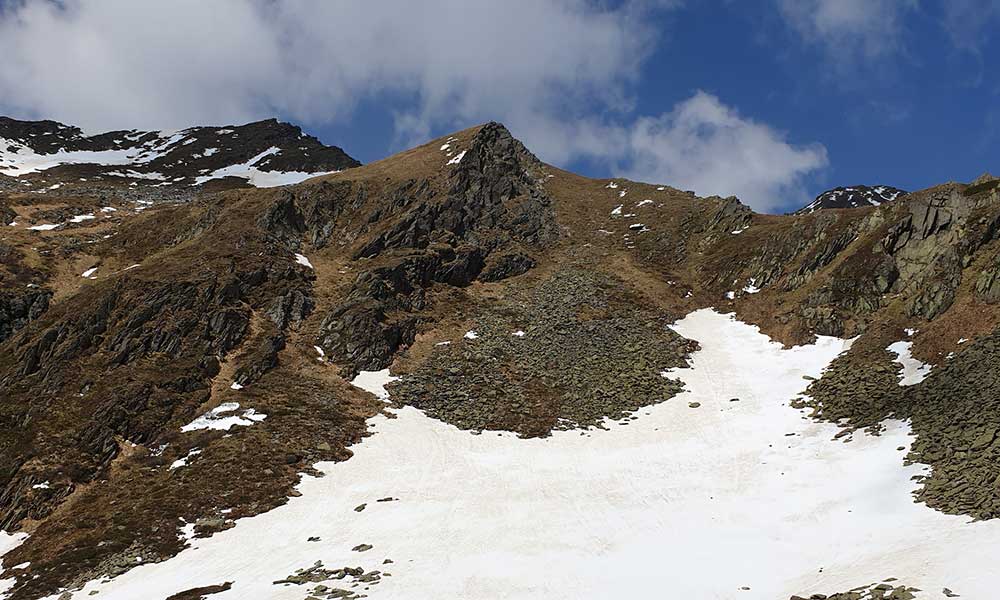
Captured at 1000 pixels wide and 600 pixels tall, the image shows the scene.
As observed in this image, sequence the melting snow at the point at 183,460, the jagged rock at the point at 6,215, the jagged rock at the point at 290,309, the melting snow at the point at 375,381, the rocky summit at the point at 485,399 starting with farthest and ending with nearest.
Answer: the jagged rock at the point at 6,215
the jagged rock at the point at 290,309
the melting snow at the point at 375,381
the melting snow at the point at 183,460
the rocky summit at the point at 485,399

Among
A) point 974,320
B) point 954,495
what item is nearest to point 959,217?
point 974,320

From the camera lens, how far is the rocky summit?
2662 cm

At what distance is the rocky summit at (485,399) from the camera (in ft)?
87.4

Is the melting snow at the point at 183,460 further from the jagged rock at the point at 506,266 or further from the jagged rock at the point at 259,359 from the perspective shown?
the jagged rock at the point at 506,266

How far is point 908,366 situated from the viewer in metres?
40.3

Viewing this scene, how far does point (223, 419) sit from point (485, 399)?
20.1 meters

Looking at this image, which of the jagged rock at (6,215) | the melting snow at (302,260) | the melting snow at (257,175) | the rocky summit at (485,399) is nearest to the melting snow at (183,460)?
the rocky summit at (485,399)

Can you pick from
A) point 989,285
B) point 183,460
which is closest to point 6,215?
point 183,460

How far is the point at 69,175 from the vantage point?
14300cm

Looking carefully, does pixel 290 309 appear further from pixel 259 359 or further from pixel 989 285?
pixel 989 285

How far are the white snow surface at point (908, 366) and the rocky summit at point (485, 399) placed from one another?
0.89 ft

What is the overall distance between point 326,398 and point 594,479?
23.2 meters

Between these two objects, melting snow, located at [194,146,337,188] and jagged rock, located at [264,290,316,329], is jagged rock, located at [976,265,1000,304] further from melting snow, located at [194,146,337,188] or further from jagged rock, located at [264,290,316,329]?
melting snow, located at [194,146,337,188]

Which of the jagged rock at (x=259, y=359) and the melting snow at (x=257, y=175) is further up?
the melting snow at (x=257, y=175)
